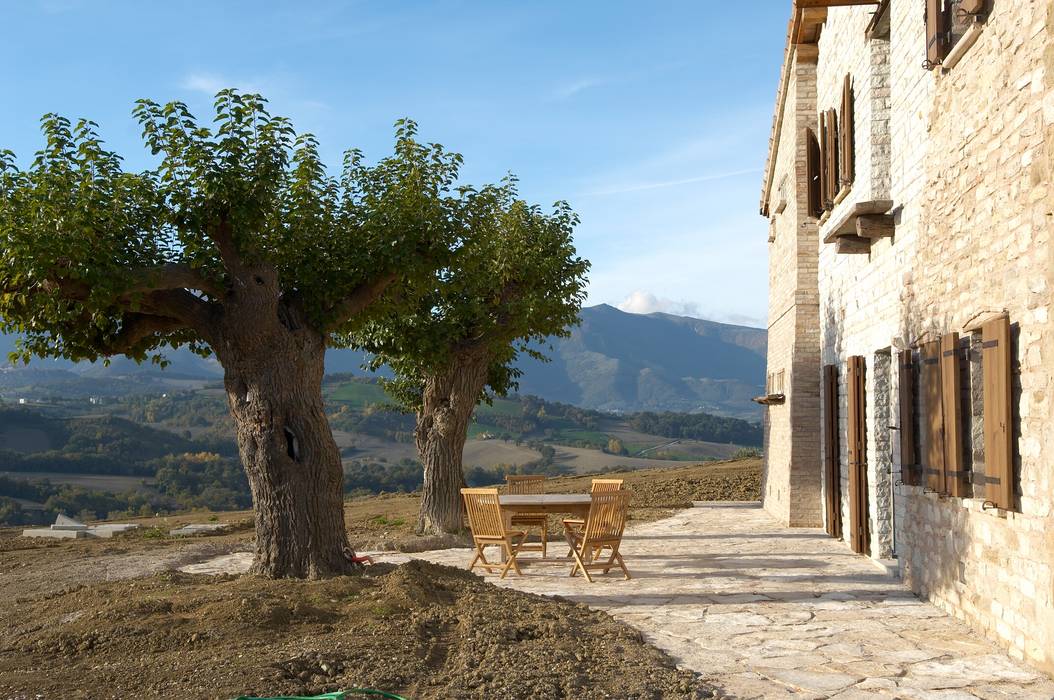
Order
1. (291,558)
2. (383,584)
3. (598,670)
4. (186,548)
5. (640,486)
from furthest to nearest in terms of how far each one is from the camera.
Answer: (640,486), (186,548), (291,558), (383,584), (598,670)

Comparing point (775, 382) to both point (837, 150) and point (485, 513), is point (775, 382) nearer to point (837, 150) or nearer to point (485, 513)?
point (837, 150)

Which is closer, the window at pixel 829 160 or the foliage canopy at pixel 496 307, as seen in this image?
the window at pixel 829 160

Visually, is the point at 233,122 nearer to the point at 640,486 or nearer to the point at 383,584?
the point at 383,584

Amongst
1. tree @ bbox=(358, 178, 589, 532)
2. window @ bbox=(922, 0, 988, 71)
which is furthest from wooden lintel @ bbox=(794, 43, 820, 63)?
window @ bbox=(922, 0, 988, 71)

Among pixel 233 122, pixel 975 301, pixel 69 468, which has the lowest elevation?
pixel 69 468

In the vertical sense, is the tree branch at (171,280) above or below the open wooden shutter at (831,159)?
below

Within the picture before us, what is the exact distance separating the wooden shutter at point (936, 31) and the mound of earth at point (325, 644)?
4811 mm

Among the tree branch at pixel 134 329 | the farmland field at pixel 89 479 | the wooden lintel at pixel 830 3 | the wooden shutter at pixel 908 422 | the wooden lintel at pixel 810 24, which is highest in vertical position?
the wooden lintel at pixel 810 24

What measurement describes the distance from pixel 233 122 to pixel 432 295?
5.18 metres

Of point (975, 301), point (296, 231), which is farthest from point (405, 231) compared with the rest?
point (975, 301)

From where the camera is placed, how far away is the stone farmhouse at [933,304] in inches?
214

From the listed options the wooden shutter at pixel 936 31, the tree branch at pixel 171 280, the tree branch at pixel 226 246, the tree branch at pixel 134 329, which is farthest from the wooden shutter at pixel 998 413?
the tree branch at pixel 134 329

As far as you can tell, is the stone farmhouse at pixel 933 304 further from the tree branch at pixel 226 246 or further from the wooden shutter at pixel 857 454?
the tree branch at pixel 226 246

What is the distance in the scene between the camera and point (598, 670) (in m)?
5.33
